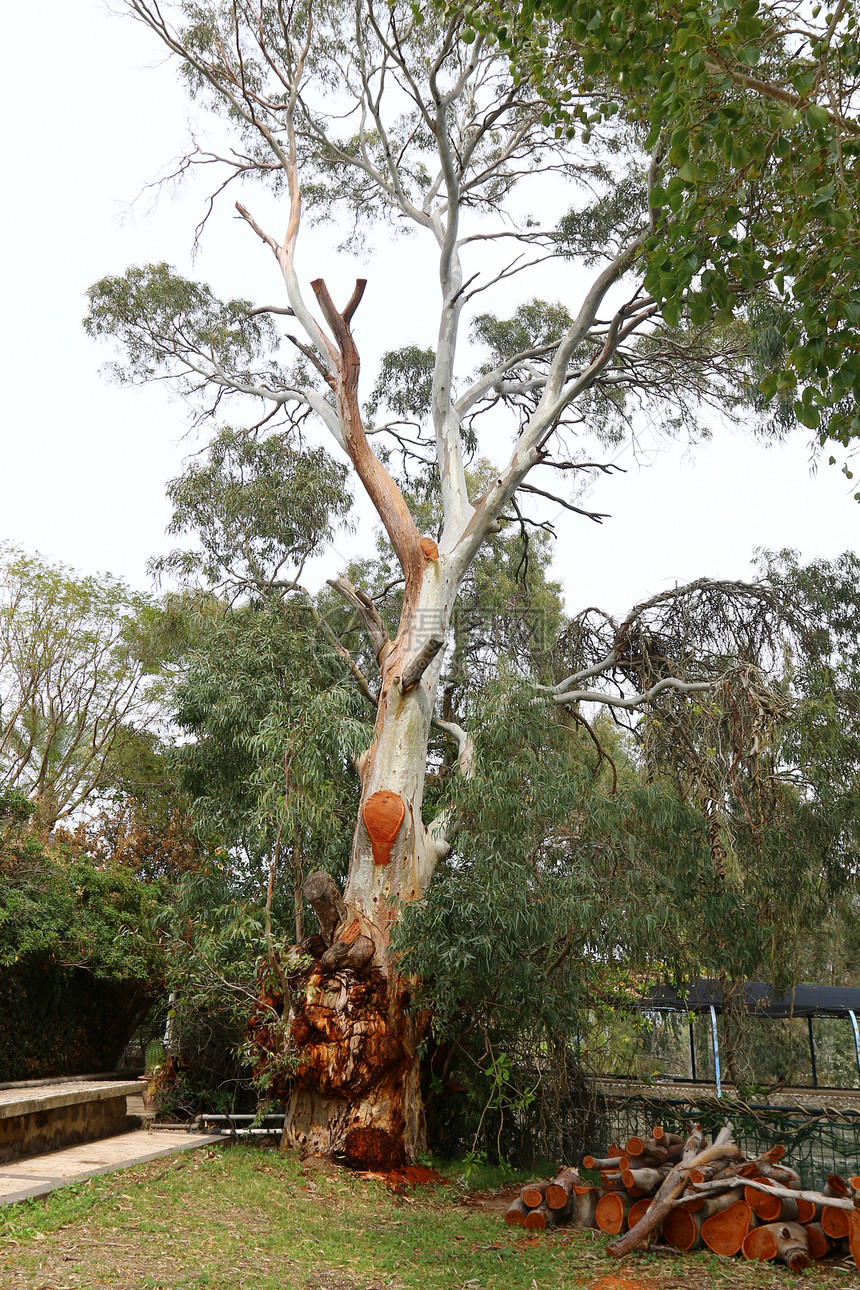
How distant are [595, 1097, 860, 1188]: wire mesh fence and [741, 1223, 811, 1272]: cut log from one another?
86.1 inches

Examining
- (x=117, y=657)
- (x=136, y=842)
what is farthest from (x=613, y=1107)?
(x=117, y=657)

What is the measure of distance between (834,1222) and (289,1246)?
309 cm

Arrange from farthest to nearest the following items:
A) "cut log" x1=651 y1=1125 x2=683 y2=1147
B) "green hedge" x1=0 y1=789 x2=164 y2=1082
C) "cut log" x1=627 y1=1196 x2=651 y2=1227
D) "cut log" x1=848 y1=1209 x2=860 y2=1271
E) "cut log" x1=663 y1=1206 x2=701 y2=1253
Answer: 1. "green hedge" x1=0 y1=789 x2=164 y2=1082
2. "cut log" x1=651 y1=1125 x2=683 y2=1147
3. "cut log" x1=627 y1=1196 x2=651 y2=1227
4. "cut log" x1=663 y1=1206 x2=701 y2=1253
5. "cut log" x1=848 y1=1209 x2=860 y2=1271

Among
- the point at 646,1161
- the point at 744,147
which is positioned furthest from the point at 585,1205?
the point at 744,147

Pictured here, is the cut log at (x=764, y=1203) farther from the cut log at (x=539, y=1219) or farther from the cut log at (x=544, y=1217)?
the cut log at (x=539, y=1219)

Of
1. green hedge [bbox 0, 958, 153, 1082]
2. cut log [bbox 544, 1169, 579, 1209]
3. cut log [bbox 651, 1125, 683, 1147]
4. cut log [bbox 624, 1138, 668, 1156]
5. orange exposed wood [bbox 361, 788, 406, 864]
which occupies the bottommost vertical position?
cut log [bbox 544, 1169, 579, 1209]

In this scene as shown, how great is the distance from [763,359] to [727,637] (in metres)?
3.19

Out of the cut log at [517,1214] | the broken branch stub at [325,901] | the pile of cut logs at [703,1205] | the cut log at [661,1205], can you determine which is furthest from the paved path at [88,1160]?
the cut log at [661,1205]

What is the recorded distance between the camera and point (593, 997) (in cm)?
805

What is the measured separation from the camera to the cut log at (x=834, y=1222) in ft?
17.7

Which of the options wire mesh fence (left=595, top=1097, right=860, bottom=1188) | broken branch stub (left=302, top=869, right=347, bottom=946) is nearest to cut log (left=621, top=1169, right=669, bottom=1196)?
wire mesh fence (left=595, top=1097, right=860, bottom=1188)

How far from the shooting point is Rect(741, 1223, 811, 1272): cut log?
17.4 ft

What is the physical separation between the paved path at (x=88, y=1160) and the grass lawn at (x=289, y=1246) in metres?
0.13

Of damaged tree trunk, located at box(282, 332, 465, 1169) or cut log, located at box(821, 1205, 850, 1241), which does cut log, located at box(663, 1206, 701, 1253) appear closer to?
cut log, located at box(821, 1205, 850, 1241)
